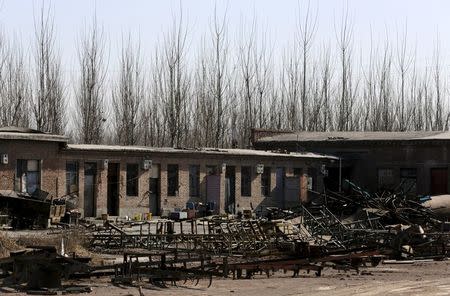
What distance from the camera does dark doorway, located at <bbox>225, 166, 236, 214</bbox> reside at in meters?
48.7

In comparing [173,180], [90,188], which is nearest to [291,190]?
[173,180]

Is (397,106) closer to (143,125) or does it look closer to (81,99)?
(143,125)

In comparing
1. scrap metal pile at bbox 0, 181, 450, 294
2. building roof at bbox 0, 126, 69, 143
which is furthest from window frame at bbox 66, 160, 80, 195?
scrap metal pile at bbox 0, 181, 450, 294

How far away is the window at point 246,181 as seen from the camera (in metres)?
49.8

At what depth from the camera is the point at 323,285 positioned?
20.2 m

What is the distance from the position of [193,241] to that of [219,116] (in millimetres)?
41698

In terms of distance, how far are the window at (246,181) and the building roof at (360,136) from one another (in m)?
8.48

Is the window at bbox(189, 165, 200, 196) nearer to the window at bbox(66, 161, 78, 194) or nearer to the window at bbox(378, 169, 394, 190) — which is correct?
the window at bbox(66, 161, 78, 194)

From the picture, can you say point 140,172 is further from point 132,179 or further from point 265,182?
point 265,182

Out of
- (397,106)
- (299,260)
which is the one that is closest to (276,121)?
(397,106)

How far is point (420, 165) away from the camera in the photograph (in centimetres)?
5181

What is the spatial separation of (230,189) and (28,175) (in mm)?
13334

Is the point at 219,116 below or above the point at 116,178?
above

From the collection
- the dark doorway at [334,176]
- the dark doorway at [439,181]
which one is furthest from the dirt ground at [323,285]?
the dark doorway at [334,176]
